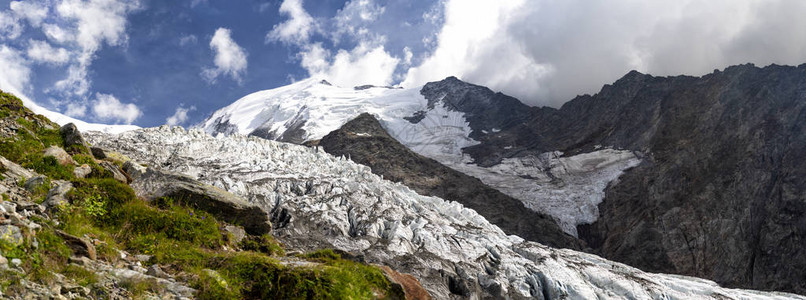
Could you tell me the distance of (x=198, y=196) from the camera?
13.0 meters

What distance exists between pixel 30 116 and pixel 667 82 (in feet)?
604

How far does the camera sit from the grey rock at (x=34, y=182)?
9.02 m

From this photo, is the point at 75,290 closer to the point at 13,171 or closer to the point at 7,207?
the point at 7,207

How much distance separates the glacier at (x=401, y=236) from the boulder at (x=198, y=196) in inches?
619

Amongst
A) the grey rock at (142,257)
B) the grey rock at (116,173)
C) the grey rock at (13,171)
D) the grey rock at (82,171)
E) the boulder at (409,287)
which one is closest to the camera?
the grey rock at (142,257)

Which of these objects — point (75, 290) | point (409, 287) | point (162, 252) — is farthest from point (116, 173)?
point (409, 287)

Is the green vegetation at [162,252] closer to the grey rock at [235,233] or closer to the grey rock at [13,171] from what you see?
the grey rock at [235,233]

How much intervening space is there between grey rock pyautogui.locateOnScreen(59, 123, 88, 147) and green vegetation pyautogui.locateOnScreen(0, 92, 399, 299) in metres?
2.41

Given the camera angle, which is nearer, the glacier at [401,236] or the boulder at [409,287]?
the boulder at [409,287]

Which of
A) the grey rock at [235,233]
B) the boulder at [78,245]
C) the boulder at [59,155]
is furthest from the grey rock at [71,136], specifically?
the boulder at [78,245]

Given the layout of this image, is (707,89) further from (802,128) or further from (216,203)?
(216,203)

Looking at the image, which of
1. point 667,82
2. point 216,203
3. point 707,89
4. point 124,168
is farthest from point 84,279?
point 667,82

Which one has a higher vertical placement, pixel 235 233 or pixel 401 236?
pixel 401 236

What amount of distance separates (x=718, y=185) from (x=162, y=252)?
4335 inches
